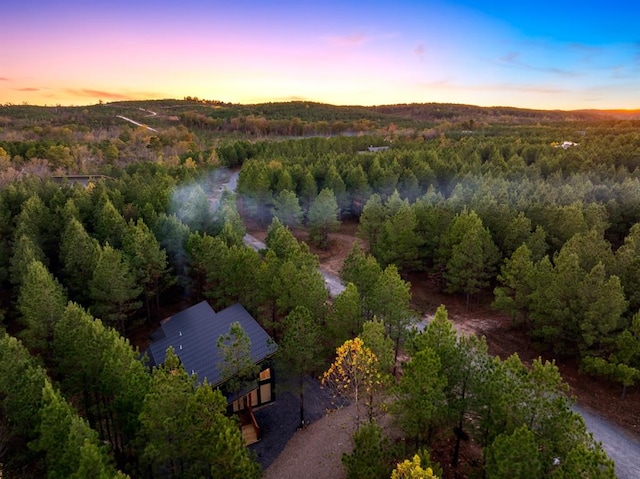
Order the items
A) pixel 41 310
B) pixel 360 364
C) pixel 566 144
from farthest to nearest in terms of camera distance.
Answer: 1. pixel 566 144
2. pixel 41 310
3. pixel 360 364

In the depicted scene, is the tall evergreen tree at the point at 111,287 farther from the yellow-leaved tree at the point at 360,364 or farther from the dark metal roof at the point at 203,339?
the yellow-leaved tree at the point at 360,364

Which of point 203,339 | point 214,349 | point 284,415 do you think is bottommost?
point 284,415

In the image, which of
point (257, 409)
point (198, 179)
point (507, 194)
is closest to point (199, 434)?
point (257, 409)

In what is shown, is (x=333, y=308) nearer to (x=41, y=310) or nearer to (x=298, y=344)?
(x=298, y=344)

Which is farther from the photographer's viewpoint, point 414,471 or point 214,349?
point 214,349

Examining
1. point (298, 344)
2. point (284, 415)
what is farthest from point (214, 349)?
point (284, 415)

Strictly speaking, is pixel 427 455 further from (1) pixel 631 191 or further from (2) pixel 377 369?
(1) pixel 631 191

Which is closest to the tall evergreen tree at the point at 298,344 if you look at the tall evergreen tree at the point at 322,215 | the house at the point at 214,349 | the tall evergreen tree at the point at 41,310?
the house at the point at 214,349

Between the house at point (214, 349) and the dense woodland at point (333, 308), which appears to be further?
the house at point (214, 349)
